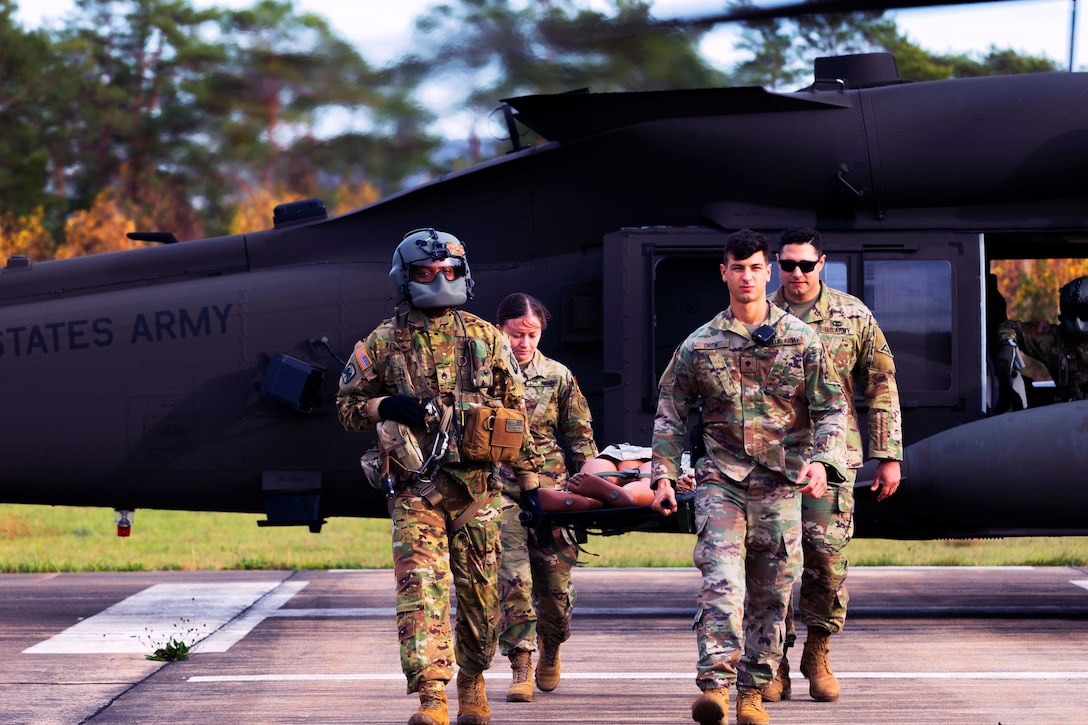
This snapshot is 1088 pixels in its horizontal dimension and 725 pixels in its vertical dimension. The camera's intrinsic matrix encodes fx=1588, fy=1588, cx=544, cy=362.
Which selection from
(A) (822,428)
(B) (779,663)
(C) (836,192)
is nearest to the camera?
(A) (822,428)

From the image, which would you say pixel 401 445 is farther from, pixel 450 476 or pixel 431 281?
pixel 431 281

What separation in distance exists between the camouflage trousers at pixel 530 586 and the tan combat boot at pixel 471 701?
0.81 m

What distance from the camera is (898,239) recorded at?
9.88 metres

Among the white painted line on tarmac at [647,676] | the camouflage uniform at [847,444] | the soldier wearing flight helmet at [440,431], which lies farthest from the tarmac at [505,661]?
the soldier wearing flight helmet at [440,431]

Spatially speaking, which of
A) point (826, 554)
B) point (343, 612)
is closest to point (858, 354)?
point (826, 554)

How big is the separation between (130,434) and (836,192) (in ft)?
15.5

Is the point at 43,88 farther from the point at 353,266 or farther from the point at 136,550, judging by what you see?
the point at 353,266

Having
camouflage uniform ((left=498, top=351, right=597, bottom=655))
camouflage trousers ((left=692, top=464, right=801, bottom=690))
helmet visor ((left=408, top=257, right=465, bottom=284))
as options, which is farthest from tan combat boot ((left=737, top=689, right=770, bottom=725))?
helmet visor ((left=408, top=257, right=465, bottom=284))

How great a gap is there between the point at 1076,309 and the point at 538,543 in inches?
166

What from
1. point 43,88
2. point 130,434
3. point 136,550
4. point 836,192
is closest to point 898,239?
point 836,192

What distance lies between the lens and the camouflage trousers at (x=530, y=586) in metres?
7.78

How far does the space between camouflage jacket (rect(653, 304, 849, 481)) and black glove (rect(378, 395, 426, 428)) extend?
1.03 metres

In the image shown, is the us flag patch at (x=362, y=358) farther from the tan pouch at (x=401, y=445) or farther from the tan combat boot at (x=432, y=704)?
the tan combat boot at (x=432, y=704)

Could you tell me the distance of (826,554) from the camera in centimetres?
748
